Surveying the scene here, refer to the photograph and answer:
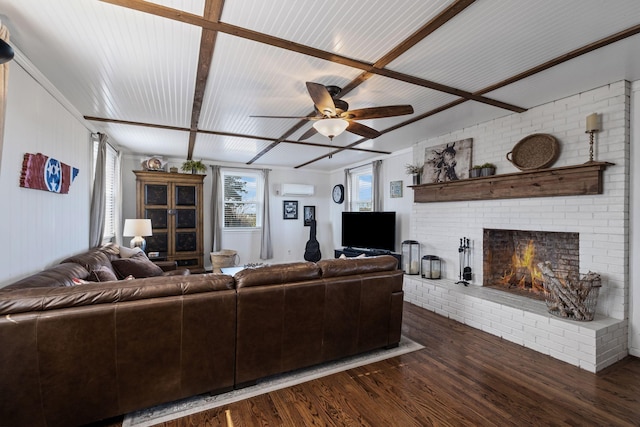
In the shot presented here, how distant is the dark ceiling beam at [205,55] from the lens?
1.73 m

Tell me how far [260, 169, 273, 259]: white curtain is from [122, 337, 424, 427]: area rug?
463 centimetres

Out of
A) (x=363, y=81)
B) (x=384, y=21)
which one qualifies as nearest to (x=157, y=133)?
(x=363, y=81)

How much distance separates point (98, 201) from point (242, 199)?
11.0 ft

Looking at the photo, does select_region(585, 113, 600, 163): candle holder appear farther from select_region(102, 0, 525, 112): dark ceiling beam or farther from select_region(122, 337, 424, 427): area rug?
select_region(122, 337, 424, 427): area rug

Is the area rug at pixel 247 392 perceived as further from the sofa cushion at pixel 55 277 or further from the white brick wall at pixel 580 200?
the white brick wall at pixel 580 200

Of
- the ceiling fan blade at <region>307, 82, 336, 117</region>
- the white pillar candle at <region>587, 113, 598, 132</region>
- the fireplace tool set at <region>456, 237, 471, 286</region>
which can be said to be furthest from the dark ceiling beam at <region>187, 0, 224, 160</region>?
the fireplace tool set at <region>456, 237, 471, 286</region>

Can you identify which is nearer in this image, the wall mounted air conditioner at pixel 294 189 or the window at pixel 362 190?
the window at pixel 362 190

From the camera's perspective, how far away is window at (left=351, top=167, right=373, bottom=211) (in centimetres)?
652

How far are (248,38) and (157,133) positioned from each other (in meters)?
3.05

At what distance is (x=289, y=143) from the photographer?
4.86 meters

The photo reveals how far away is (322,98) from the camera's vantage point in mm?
2324

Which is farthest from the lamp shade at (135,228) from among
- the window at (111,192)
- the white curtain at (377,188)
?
the white curtain at (377,188)

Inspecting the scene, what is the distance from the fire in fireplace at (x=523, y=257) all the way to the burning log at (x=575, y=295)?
1.50 ft

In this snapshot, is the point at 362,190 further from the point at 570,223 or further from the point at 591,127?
the point at 591,127
